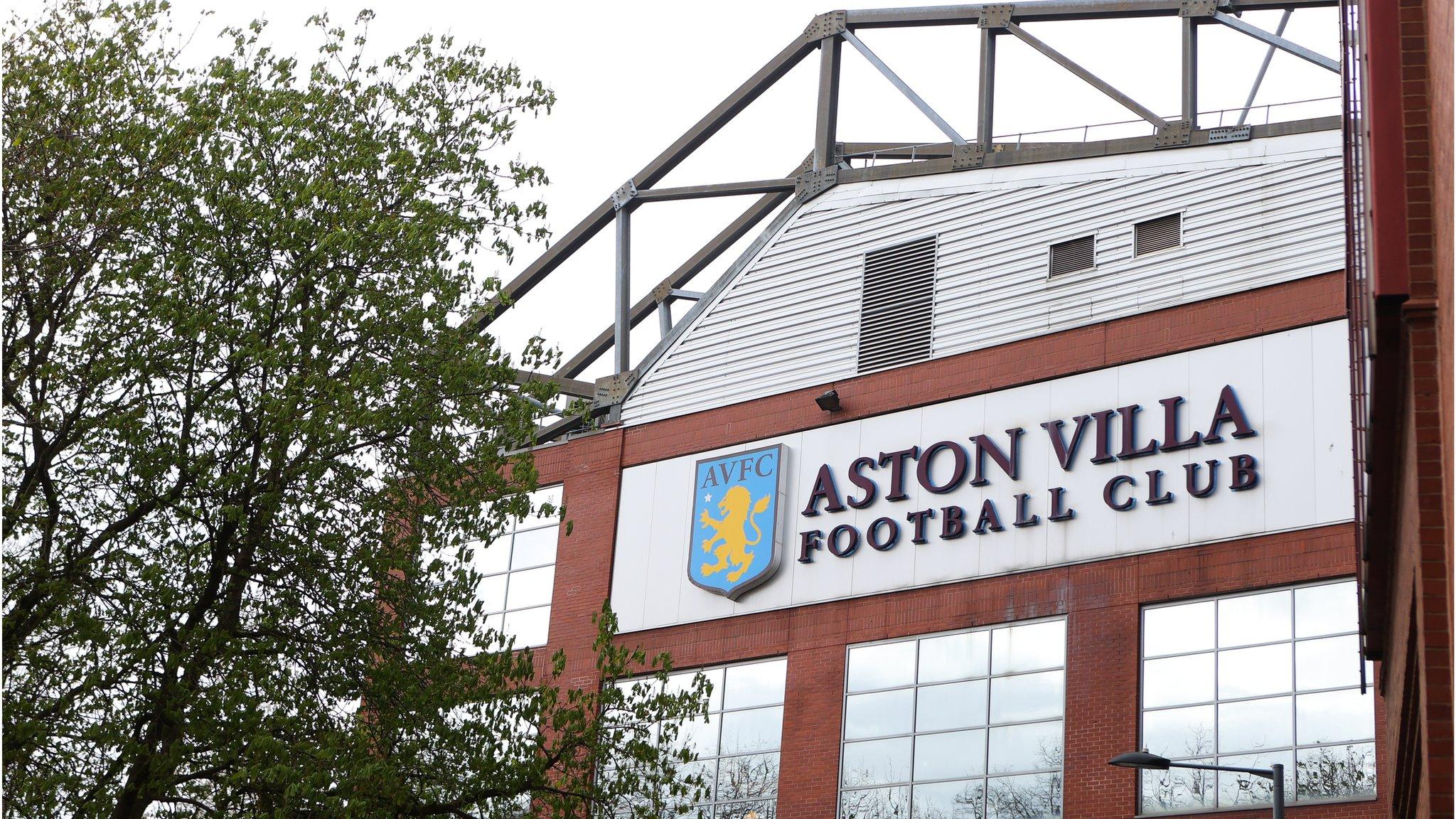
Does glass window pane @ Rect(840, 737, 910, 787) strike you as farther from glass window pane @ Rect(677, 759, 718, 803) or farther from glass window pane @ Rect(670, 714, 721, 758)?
glass window pane @ Rect(670, 714, 721, 758)

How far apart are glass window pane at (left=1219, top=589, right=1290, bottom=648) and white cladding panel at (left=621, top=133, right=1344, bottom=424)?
5249mm

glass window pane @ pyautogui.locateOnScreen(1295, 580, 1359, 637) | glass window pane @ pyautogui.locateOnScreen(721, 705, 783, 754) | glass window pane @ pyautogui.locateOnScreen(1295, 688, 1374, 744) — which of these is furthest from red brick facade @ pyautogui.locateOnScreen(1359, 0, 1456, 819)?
glass window pane @ pyautogui.locateOnScreen(721, 705, 783, 754)

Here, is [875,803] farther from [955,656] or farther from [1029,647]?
[1029,647]

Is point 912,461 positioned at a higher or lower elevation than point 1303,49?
lower

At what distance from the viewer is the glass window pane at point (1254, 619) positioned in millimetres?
26188

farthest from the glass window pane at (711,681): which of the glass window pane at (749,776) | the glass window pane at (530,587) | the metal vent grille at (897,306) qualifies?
Result: the metal vent grille at (897,306)

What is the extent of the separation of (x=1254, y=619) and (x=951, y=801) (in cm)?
578

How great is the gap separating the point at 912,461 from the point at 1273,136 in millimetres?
8364

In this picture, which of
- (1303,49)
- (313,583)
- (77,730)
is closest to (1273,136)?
(1303,49)

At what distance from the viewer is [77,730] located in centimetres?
1492

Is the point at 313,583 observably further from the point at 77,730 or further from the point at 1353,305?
the point at 1353,305

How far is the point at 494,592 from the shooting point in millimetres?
36125

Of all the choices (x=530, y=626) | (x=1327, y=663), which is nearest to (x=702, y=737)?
(x=530, y=626)

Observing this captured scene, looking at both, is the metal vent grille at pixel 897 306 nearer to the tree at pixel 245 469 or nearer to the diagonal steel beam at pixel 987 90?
the diagonal steel beam at pixel 987 90
